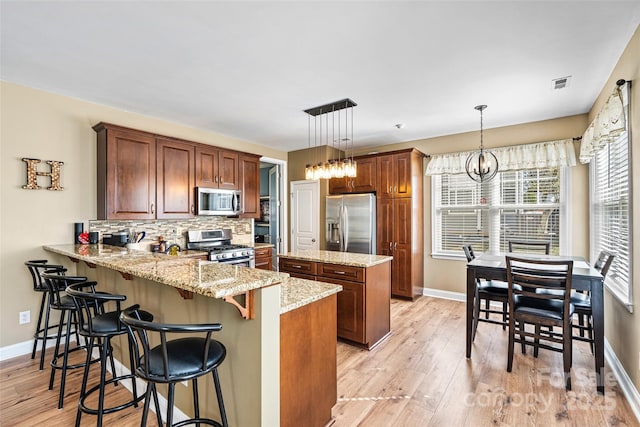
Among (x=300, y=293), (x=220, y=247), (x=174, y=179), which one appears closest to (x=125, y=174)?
(x=174, y=179)

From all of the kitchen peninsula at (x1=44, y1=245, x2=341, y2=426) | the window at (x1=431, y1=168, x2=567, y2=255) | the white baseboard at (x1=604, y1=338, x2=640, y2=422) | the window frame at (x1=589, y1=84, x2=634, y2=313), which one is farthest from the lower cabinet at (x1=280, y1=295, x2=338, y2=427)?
the window at (x1=431, y1=168, x2=567, y2=255)

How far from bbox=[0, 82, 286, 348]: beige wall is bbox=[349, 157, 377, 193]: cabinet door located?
364 cm

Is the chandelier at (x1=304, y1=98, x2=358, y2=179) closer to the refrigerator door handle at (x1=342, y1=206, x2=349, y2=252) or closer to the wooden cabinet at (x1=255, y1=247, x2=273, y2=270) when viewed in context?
the refrigerator door handle at (x1=342, y1=206, x2=349, y2=252)

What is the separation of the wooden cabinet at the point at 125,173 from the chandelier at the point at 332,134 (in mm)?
1902

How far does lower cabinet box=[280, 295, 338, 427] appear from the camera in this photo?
64.7 inches

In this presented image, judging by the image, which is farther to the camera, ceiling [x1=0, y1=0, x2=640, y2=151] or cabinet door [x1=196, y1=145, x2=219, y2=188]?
cabinet door [x1=196, y1=145, x2=219, y2=188]

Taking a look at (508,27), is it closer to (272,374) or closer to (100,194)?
(272,374)

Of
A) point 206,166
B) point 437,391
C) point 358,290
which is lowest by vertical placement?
point 437,391

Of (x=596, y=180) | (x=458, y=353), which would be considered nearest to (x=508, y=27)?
(x=596, y=180)

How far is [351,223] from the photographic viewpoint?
517 centimetres

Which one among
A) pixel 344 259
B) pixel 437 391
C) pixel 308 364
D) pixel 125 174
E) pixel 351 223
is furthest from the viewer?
pixel 351 223

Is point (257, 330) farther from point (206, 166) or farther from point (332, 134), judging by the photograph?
point (332, 134)

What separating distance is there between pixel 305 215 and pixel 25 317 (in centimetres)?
403

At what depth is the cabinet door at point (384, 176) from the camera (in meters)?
4.98
